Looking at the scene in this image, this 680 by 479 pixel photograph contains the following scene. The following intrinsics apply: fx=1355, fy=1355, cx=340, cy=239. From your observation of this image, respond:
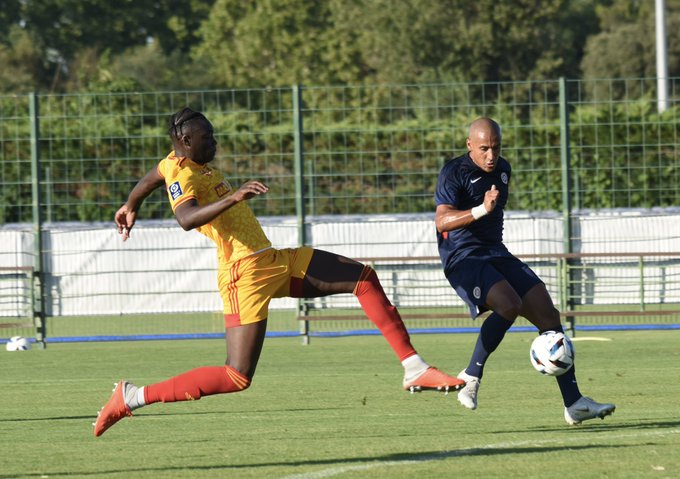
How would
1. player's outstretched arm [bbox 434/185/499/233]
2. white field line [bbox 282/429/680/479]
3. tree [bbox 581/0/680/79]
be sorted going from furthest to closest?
tree [bbox 581/0/680/79] < player's outstretched arm [bbox 434/185/499/233] < white field line [bbox 282/429/680/479]

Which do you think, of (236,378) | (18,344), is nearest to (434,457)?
(236,378)

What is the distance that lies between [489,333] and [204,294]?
8315mm

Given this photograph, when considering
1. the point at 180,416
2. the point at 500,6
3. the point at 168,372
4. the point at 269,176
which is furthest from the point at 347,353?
the point at 500,6

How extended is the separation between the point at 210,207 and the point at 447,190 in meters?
1.99

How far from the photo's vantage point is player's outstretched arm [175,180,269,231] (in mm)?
7453

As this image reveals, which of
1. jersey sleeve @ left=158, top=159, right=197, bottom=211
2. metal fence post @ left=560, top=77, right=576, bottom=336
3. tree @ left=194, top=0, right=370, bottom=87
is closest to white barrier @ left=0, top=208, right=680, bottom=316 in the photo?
metal fence post @ left=560, top=77, right=576, bottom=336

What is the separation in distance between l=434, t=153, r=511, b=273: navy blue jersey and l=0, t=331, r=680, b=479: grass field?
3.89 feet

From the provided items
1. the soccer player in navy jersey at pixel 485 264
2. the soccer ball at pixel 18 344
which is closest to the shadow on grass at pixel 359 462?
the soccer player in navy jersey at pixel 485 264

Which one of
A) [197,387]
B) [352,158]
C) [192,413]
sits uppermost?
[352,158]

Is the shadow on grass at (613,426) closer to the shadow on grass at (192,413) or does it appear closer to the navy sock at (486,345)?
the navy sock at (486,345)

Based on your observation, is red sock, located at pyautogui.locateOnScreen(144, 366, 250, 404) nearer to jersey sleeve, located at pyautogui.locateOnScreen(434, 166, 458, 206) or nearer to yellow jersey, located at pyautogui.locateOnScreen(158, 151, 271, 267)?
yellow jersey, located at pyautogui.locateOnScreen(158, 151, 271, 267)

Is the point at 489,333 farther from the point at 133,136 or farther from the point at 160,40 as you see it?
the point at 160,40

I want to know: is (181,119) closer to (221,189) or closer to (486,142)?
(221,189)

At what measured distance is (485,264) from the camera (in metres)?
9.13
